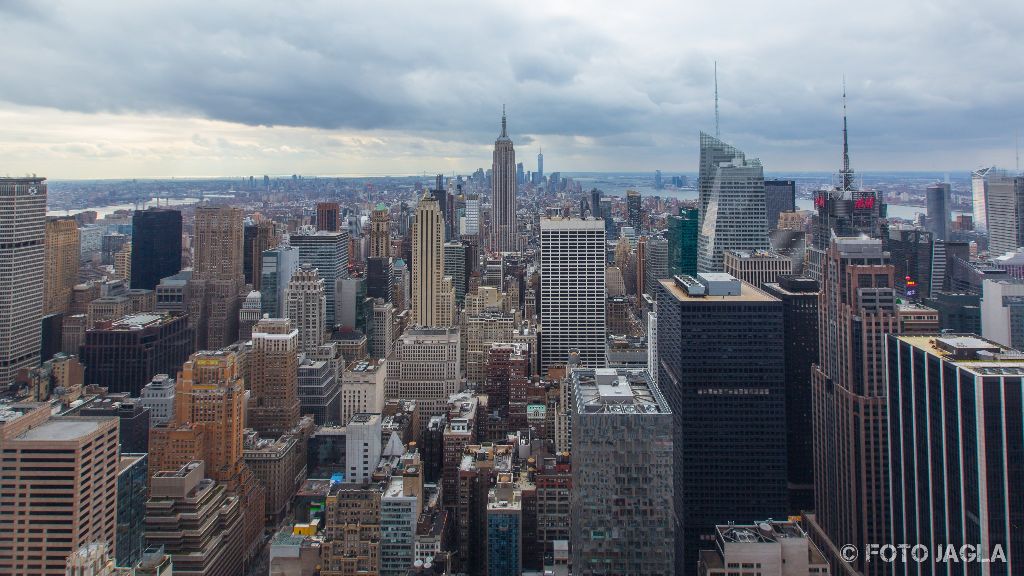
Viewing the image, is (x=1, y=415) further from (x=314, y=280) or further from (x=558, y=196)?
(x=558, y=196)

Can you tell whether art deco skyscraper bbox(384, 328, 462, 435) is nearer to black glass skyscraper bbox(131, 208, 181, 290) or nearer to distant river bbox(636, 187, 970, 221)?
black glass skyscraper bbox(131, 208, 181, 290)

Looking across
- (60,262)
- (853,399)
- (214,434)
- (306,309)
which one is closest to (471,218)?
(306,309)

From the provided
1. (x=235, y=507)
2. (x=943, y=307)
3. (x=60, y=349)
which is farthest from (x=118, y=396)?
(x=943, y=307)

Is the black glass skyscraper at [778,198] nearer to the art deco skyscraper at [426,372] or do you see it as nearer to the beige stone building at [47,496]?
the art deco skyscraper at [426,372]

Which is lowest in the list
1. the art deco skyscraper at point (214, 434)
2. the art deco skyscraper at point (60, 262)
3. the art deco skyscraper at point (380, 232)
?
the art deco skyscraper at point (214, 434)

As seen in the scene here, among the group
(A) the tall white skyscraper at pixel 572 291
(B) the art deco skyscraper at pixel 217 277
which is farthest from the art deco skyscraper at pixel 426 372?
(B) the art deco skyscraper at pixel 217 277

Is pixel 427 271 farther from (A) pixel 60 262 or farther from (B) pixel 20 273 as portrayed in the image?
(B) pixel 20 273
